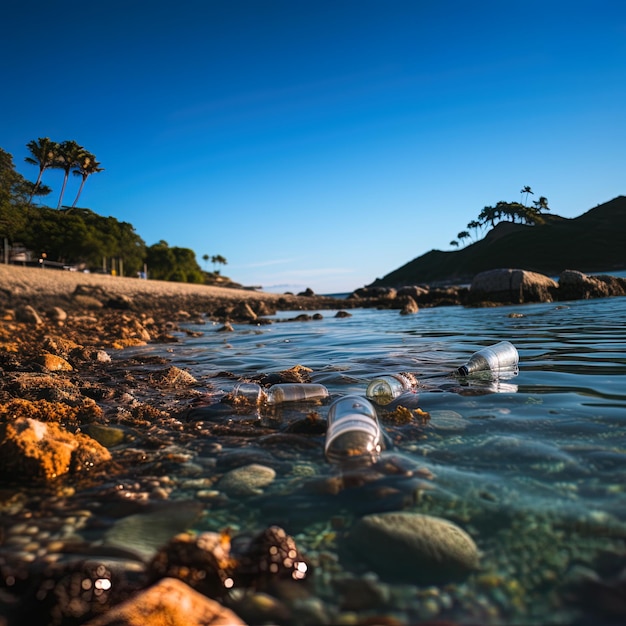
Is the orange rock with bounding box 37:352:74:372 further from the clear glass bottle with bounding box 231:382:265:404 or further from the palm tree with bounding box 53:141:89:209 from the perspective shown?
the palm tree with bounding box 53:141:89:209

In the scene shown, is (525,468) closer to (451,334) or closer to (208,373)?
(208,373)

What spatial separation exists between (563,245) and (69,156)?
6351cm

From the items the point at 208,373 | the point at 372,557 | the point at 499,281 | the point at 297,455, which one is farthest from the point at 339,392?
the point at 499,281

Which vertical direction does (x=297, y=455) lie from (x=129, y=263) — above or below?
below

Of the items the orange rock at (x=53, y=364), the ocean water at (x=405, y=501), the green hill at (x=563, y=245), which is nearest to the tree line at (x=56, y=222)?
the orange rock at (x=53, y=364)

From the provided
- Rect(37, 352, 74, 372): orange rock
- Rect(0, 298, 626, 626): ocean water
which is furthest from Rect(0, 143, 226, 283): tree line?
Rect(0, 298, 626, 626): ocean water

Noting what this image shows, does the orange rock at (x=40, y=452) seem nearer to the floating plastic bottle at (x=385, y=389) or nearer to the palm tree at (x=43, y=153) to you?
the floating plastic bottle at (x=385, y=389)

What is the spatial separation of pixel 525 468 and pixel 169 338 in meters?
7.98

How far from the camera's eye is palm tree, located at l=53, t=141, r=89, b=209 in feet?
96.7

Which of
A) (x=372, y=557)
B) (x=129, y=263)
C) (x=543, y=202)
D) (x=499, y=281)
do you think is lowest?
(x=372, y=557)

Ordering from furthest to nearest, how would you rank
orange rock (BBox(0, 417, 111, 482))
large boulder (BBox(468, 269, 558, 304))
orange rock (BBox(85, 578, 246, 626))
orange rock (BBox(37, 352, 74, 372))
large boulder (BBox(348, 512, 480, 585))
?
large boulder (BBox(468, 269, 558, 304)) → orange rock (BBox(37, 352, 74, 372)) → orange rock (BBox(0, 417, 111, 482)) → large boulder (BBox(348, 512, 480, 585)) → orange rock (BBox(85, 578, 246, 626))

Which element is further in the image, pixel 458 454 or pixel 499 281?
pixel 499 281

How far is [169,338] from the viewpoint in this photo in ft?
28.9

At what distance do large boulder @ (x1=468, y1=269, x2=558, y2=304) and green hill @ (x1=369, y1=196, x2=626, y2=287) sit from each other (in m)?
19.1
